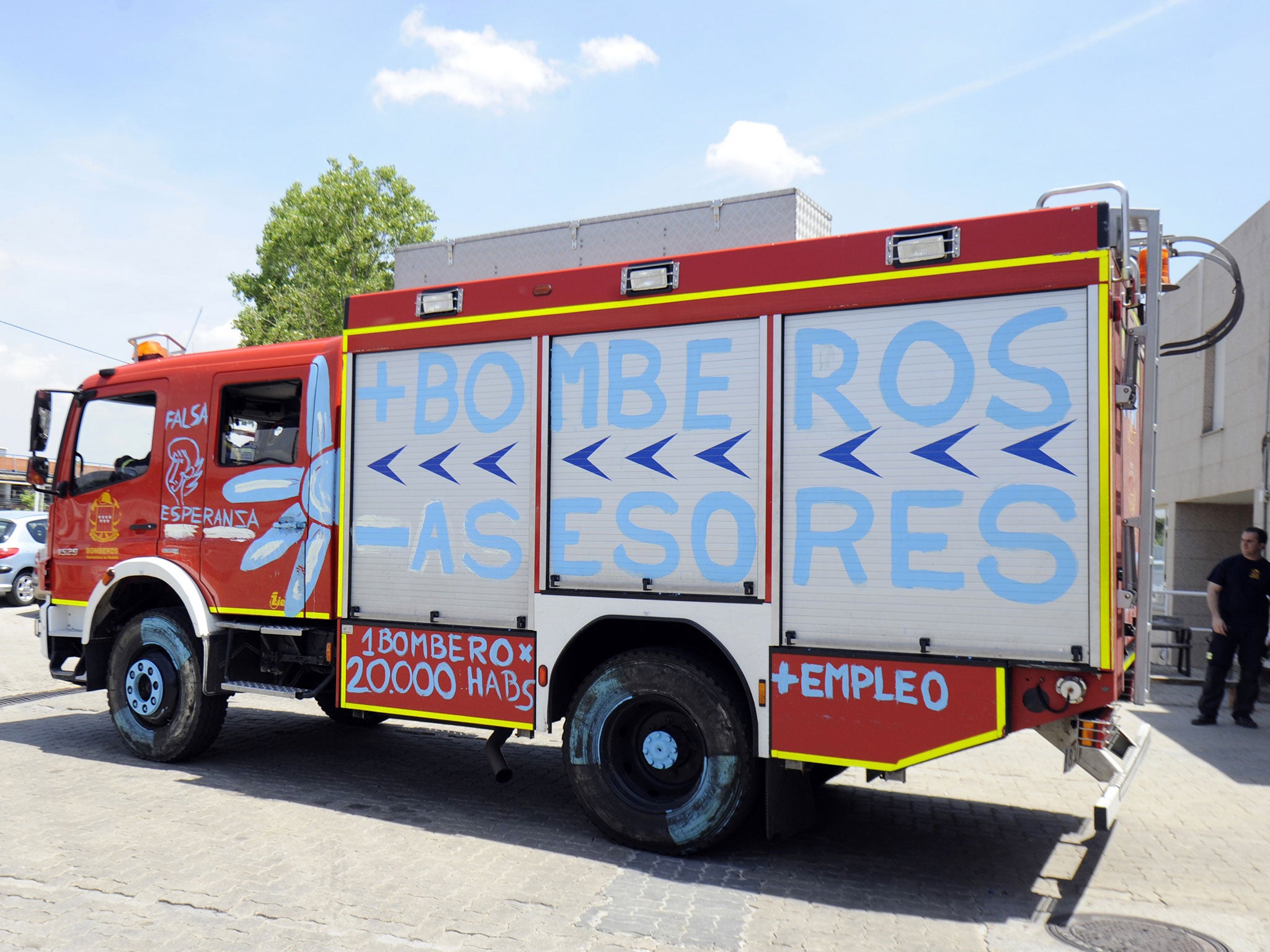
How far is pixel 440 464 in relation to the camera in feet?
19.7

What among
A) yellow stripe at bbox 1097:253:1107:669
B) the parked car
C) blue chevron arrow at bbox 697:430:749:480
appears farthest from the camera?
the parked car

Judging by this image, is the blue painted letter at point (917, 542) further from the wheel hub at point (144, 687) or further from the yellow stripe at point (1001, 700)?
the wheel hub at point (144, 687)

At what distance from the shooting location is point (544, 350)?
225 inches

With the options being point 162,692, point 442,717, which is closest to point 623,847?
point 442,717

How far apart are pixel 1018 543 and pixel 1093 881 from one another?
71.6 inches

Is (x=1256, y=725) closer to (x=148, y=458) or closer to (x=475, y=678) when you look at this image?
(x=475, y=678)

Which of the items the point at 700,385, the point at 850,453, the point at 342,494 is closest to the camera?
the point at 850,453

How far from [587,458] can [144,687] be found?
3.96m

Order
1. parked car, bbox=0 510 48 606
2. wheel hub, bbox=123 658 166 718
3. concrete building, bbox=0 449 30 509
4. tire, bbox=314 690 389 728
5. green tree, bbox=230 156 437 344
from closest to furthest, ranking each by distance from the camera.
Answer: wheel hub, bbox=123 658 166 718
tire, bbox=314 690 389 728
parked car, bbox=0 510 48 606
green tree, bbox=230 156 437 344
concrete building, bbox=0 449 30 509

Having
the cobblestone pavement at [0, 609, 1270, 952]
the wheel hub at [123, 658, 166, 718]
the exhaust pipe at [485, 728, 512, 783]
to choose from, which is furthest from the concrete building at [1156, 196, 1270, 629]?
the wheel hub at [123, 658, 166, 718]

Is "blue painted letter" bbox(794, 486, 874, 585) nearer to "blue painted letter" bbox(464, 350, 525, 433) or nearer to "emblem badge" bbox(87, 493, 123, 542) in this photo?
"blue painted letter" bbox(464, 350, 525, 433)

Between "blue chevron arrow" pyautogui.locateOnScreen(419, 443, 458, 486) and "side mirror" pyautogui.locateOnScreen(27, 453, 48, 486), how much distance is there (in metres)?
3.68

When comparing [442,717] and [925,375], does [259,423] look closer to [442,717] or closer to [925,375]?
[442,717]

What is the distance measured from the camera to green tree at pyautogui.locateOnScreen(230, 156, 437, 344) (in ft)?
84.4
